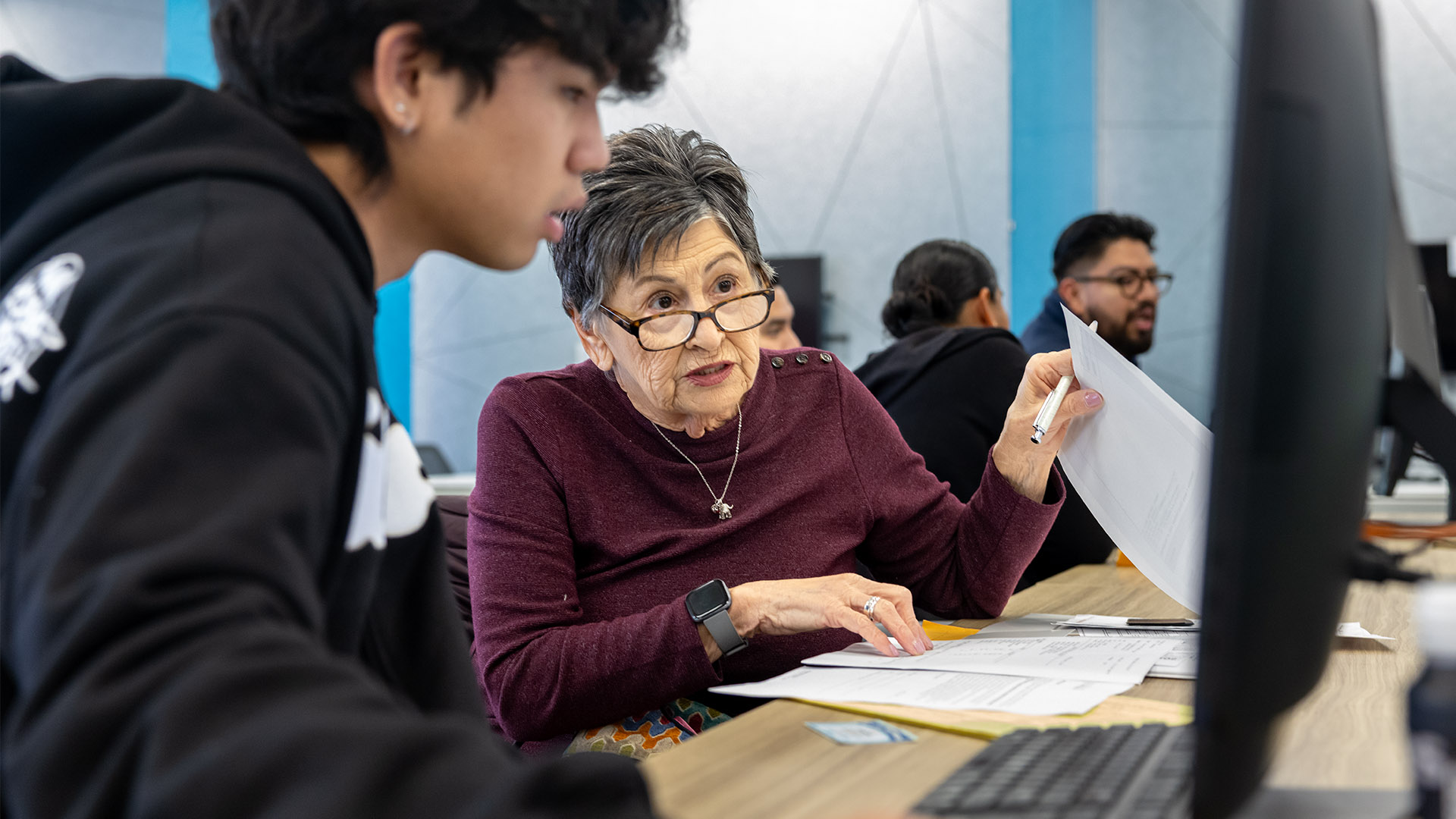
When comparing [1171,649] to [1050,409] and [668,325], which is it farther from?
[668,325]

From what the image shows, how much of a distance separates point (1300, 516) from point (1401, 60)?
567 cm

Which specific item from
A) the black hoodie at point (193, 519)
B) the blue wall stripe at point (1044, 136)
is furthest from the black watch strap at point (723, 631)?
the blue wall stripe at point (1044, 136)

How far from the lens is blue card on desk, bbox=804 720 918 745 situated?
0.88 meters

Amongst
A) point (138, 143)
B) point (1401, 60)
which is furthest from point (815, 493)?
point (1401, 60)

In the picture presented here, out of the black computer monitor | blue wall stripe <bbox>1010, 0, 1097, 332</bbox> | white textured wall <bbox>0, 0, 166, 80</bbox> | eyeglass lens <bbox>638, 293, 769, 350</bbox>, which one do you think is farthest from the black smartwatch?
white textured wall <bbox>0, 0, 166, 80</bbox>

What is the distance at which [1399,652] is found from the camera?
1183 mm

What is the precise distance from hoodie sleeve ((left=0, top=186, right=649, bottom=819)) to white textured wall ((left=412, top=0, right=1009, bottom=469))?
18.6 feet

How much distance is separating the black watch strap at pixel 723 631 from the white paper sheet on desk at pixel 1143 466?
0.49 m

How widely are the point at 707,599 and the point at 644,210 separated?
1.80ft

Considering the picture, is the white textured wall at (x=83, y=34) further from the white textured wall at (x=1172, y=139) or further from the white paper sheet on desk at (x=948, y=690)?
the white paper sheet on desk at (x=948, y=690)

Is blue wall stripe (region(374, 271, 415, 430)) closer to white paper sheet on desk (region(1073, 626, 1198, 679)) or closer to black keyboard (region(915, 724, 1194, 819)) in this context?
white paper sheet on desk (region(1073, 626, 1198, 679))

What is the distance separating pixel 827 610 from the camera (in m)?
1.23

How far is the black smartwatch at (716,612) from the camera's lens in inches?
48.3

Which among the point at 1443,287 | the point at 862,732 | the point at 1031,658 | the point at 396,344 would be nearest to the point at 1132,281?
the point at 1443,287
